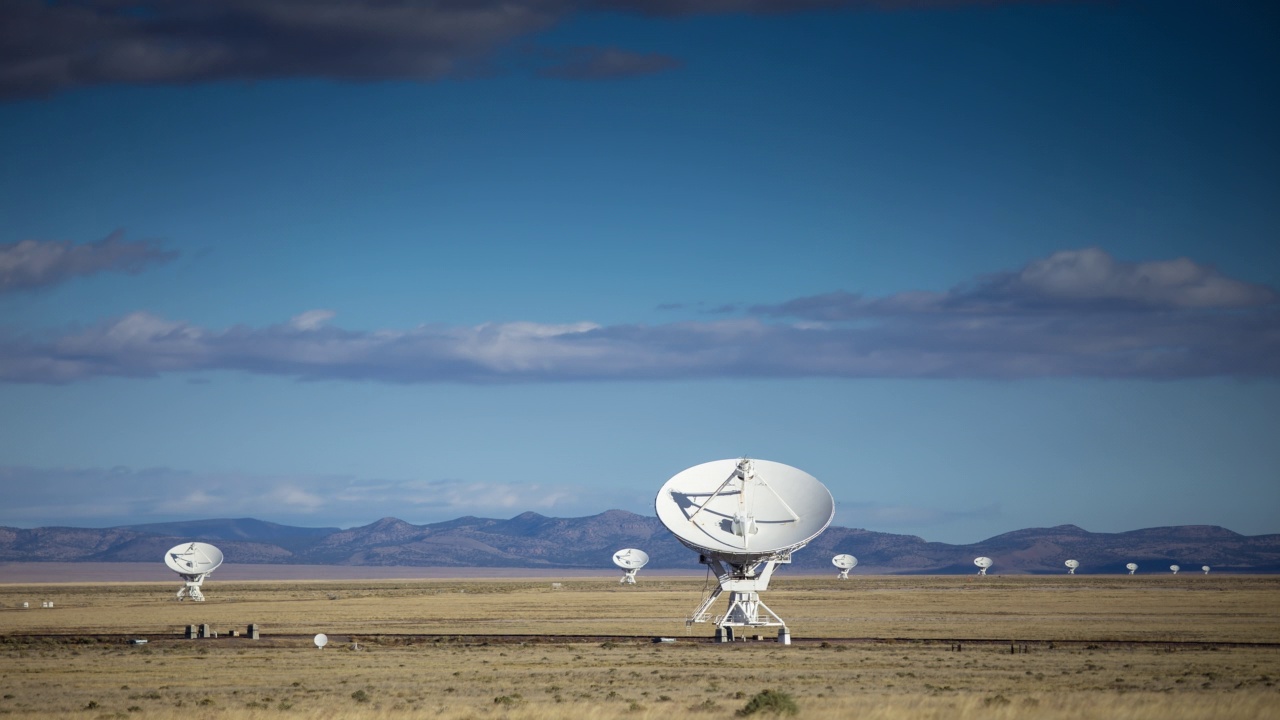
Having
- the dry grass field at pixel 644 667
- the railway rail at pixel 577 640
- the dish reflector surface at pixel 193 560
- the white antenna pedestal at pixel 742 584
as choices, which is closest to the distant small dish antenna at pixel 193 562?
the dish reflector surface at pixel 193 560

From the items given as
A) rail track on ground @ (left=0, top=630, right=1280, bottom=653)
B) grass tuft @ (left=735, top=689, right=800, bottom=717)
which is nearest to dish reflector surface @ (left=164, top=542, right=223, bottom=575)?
rail track on ground @ (left=0, top=630, right=1280, bottom=653)

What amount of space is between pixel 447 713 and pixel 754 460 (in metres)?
31.9

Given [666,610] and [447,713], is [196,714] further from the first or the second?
[666,610]

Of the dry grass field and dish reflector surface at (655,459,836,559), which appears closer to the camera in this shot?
the dry grass field

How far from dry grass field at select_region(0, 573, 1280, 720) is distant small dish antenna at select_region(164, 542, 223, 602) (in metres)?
29.2

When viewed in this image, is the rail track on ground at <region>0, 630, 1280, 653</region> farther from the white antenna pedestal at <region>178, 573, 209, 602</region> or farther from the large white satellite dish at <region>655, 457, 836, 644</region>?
Answer: the white antenna pedestal at <region>178, 573, 209, 602</region>

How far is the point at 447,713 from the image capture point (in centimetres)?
3706

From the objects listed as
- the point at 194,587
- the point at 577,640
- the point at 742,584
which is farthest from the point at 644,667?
the point at 194,587

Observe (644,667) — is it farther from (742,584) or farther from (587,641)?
(742,584)

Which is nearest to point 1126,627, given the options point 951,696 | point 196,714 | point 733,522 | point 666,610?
point 733,522

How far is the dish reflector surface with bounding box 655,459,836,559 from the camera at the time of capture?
6291 cm

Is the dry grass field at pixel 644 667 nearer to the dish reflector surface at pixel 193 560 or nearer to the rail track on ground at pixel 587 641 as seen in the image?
the rail track on ground at pixel 587 641

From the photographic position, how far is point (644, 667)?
166ft

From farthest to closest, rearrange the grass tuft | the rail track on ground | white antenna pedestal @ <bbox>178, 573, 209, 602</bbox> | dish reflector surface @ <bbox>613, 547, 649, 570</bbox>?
dish reflector surface @ <bbox>613, 547, 649, 570</bbox> → white antenna pedestal @ <bbox>178, 573, 209, 602</bbox> → the rail track on ground → the grass tuft
